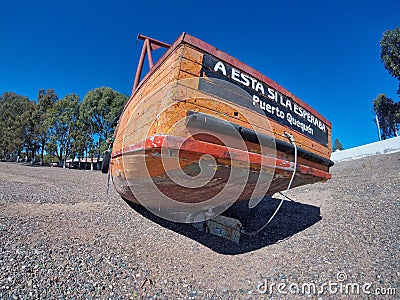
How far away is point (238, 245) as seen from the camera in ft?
11.7

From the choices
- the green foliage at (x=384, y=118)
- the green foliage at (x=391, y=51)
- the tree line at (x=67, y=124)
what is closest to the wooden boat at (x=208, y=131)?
the green foliage at (x=391, y=51)

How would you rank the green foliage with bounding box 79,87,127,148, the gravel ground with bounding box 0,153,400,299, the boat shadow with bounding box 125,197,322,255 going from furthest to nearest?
1. the green foliage with bounding box 79,87,127,148
2. the boat shadow with bounding box 125,197,322,255
3. the gravel ground with bounding box 0,153,400,299

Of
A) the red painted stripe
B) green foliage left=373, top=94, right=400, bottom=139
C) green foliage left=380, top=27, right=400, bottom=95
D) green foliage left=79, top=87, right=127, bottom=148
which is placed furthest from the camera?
green foliage left=373, top=94, right=400, bottom=139

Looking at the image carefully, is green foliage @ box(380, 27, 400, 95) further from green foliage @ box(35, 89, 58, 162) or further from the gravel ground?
green foliage @ box(35, 89, 58, 162)

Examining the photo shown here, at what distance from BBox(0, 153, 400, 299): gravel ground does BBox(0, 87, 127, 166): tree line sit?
19365mm

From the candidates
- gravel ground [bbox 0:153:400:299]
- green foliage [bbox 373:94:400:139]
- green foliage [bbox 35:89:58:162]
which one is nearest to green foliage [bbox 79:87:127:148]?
green foliage [bbox 35:89:58:162]

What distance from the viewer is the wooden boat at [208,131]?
2.16 meters

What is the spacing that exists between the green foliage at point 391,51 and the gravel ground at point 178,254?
12424 mm

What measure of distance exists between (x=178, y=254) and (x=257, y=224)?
1.86 meters

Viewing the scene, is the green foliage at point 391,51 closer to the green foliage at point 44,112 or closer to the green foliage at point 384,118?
the green foliage at point 384,118

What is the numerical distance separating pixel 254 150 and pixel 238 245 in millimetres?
1711

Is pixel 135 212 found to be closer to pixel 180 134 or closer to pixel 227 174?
pixel 227 174

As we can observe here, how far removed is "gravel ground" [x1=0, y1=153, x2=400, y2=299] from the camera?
92.7 inches

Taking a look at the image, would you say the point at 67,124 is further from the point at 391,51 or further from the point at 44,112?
the point at 391,51
